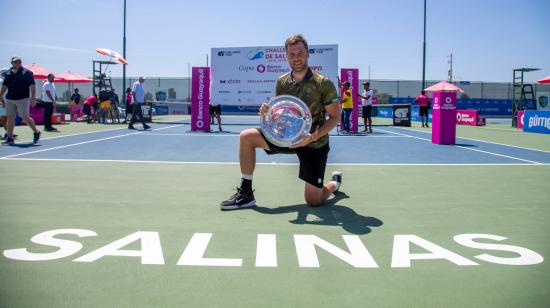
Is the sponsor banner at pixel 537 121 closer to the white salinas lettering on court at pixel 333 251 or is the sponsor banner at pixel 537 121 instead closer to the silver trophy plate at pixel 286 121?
the silver trophy plate at pixel 286 121

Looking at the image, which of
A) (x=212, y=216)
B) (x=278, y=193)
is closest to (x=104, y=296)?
(x=212, y=216)

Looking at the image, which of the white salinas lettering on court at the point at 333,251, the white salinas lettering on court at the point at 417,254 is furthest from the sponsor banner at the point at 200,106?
the white salinas lettering on court at the point at 417,254

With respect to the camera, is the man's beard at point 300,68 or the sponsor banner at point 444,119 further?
the sponsor banner at point 444,119

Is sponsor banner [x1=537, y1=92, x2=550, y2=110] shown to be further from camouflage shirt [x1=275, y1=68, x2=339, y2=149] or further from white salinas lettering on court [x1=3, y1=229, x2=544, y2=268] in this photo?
white salinas lettering on court [x1=3, y1=229, x2=544, y2=268]

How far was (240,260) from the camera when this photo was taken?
2.91 metres

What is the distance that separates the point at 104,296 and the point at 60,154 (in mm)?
7521

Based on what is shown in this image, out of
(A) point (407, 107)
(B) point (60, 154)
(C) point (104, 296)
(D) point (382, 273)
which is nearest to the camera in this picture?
(C) point (104, 296)

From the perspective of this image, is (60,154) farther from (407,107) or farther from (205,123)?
→ (407,107)

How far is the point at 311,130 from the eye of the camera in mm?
4348

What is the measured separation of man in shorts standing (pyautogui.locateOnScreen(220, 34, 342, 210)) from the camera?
13.7ft

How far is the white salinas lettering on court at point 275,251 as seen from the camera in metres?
2.89

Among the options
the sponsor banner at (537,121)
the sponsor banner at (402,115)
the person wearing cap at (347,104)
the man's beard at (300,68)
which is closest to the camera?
the man's beard at (300,68)

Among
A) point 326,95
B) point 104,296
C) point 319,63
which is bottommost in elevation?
point 104,296

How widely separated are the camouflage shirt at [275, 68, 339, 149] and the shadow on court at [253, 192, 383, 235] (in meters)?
0.63
